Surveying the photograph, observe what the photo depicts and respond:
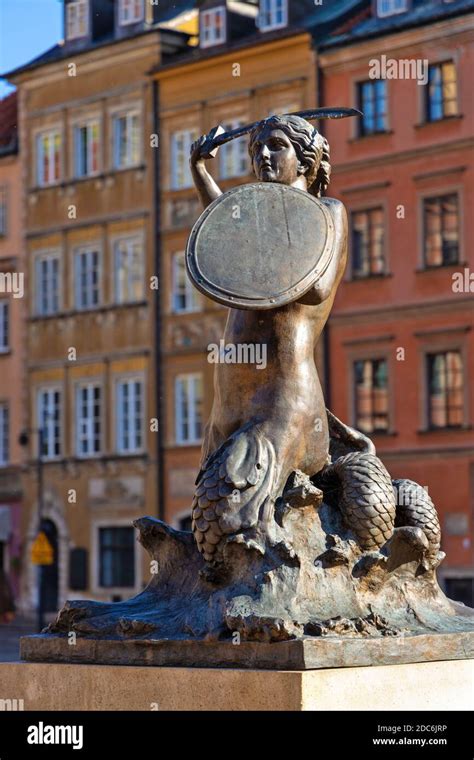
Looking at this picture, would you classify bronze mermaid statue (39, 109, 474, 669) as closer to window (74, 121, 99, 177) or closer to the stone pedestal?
the stone pedestal

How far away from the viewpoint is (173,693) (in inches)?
324

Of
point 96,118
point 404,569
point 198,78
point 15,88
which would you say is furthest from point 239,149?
point 404,569

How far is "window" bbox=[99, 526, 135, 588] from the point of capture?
4182 cm

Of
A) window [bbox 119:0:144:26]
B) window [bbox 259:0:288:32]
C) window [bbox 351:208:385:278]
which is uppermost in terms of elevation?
window [bbox 119:0:144:26]

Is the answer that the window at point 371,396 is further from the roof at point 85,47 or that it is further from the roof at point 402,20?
the roof at point 85,47

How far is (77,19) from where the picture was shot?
46156 mm

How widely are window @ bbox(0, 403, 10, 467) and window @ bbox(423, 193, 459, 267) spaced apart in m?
12.9

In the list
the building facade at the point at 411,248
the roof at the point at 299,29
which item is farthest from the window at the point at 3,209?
the building facade at the point at 411,248

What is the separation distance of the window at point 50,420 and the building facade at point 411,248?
8.46 meters

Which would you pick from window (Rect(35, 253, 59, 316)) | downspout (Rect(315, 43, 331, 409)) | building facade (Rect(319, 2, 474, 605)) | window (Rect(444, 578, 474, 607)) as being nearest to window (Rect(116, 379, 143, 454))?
window (Rect(35, 253, 59, 316))

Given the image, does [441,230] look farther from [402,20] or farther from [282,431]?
[282,431]

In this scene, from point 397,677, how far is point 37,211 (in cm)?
3893

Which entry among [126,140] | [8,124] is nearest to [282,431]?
[126,140]

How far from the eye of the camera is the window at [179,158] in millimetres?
43312
